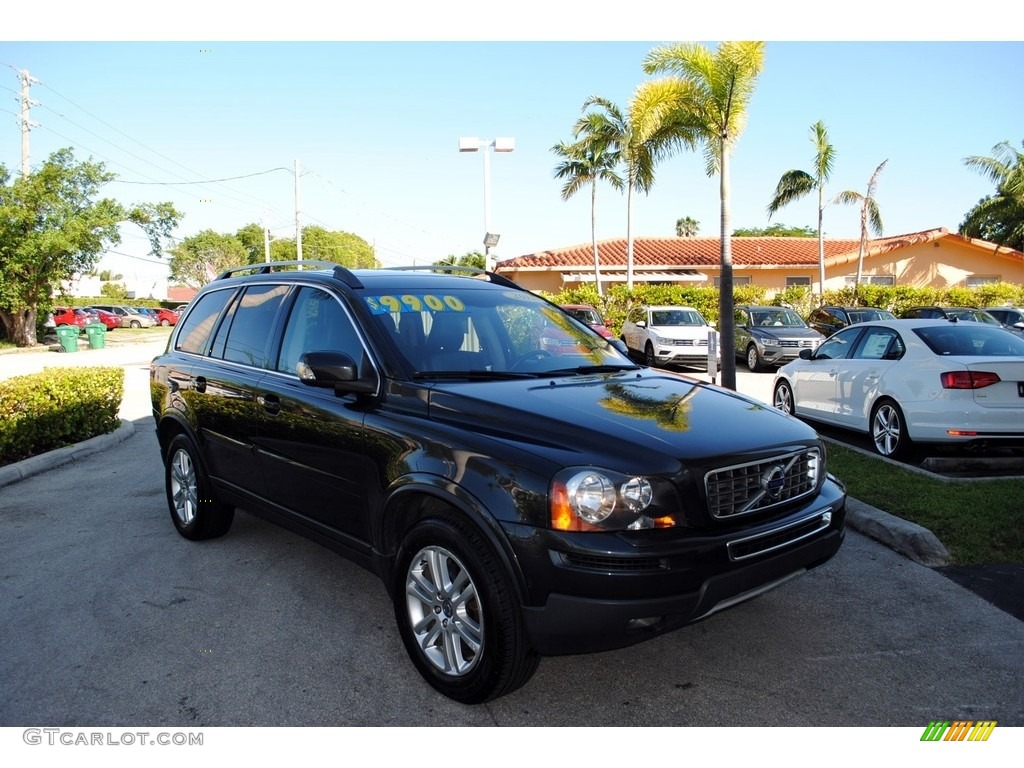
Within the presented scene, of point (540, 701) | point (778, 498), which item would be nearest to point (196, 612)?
point (540, 701)

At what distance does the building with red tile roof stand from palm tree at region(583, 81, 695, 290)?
17.1 feet

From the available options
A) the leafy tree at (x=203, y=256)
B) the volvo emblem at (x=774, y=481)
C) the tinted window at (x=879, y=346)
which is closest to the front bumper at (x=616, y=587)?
the volvo emblem at (x=774, y=481)

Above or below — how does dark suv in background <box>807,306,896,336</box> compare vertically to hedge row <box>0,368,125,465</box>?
above

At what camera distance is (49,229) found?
26406mm

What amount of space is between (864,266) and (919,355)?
30917mm

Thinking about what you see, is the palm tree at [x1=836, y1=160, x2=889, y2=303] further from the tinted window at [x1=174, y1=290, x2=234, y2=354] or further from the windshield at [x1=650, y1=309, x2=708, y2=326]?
the tinted window at [x1=174, y1=290, x2=234, y2=354]

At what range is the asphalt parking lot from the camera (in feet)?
10.5

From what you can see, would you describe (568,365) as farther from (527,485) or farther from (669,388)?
(527,485)

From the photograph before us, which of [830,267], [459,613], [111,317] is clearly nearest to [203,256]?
[111,317]

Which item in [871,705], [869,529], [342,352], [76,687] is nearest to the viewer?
[871,705]

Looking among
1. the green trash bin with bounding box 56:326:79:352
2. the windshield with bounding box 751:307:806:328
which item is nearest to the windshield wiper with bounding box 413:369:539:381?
the windshield with bounding box 751:307:806:328

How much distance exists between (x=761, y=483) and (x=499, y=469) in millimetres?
1138

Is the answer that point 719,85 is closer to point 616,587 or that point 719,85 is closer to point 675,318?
point 675,318

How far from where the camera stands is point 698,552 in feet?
9.52
